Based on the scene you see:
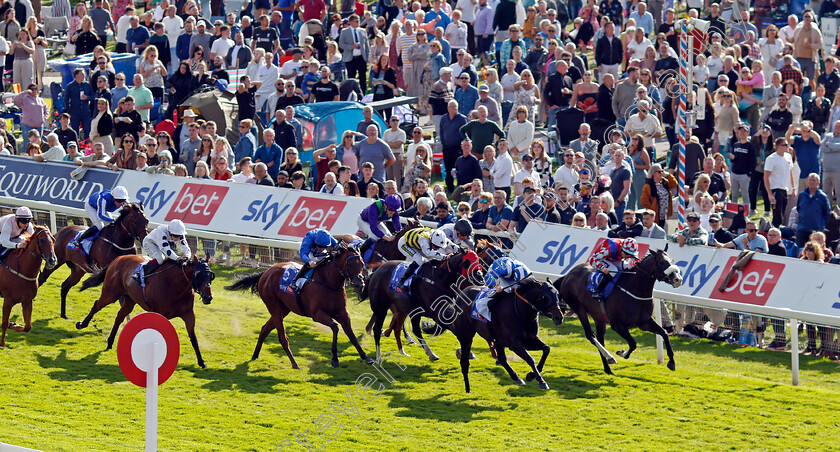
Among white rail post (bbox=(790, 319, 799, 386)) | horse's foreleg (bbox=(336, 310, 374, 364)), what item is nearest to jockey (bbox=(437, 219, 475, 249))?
horse's foreleg (bbox=(336, 310, 374, 364))

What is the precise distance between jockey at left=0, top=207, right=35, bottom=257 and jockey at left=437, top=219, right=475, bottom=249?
15.9 ft

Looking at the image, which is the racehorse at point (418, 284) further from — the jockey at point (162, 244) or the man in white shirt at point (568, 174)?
the man in white shirt at point (568, 174)

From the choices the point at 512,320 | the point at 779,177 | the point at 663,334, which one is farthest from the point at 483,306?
the point at 779,177

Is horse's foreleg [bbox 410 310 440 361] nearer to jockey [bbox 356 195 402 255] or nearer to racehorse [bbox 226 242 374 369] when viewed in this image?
racehorse [bbox 226 242 374 369]

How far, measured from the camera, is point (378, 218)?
17781 millimetres

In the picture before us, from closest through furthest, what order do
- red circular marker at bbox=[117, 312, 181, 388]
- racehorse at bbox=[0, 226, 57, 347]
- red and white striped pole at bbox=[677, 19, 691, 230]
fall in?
red circular marker at bbox=[117, 312, 181, 388] → racehorse at bbox=[0, 226, 57, 347] → red and white striped pole at bbox=[677, 19, 691, 230]

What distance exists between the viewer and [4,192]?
2306cm

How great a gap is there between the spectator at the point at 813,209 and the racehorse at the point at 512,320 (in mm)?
5022

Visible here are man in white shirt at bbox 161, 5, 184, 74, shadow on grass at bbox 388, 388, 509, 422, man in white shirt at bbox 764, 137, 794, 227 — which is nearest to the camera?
shadow on grass at bbox 388, 388, 509, 422

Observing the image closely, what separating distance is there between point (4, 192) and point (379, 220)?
7.97 meters

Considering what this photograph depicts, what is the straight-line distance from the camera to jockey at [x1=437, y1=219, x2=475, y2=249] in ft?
53.6

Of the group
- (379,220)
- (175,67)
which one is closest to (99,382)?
(379,220)

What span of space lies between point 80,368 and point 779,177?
10.0 m

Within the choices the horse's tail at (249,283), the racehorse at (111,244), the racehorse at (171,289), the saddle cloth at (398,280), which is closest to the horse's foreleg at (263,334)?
the horse's tail at (249,283)
